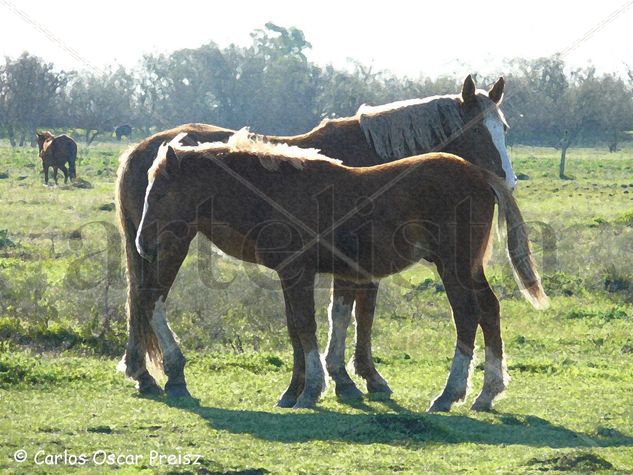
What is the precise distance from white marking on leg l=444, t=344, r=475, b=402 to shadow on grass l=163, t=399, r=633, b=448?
1.21ft

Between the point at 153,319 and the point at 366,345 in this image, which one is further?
the point at 366,345

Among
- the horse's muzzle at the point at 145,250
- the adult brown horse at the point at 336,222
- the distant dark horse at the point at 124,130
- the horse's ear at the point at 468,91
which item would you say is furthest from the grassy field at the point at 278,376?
the distant dark horse at the point at 124,130

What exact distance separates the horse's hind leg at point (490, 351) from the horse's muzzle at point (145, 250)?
2.87 meters

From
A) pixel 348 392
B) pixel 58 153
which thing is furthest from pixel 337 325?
pixel 58 153

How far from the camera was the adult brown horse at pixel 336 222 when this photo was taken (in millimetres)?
8867

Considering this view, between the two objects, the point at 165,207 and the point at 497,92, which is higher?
the point at 497,92

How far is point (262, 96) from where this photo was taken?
2702 inches

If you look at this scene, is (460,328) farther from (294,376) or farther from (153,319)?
(153,319)

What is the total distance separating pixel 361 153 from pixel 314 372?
92.4 inches

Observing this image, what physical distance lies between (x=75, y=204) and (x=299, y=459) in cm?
2165

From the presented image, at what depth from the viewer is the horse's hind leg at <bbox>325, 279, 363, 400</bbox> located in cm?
992

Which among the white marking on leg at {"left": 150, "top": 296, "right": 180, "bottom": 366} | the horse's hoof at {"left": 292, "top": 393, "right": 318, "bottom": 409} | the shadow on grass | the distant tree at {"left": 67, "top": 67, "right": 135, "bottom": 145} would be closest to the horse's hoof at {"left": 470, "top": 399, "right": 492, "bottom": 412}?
the shadow on grass

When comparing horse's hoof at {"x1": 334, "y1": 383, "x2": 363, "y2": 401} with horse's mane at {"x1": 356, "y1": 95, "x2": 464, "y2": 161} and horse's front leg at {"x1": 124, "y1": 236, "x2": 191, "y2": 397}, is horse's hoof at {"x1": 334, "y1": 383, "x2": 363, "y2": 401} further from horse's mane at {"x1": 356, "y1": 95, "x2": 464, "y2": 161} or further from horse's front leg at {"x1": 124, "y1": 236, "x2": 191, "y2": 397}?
horse's mane at {"x1": 356, "y1": 95, "x2": 464, "y2": 161}

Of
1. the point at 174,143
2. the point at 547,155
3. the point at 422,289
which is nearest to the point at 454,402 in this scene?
the point at 174,143
